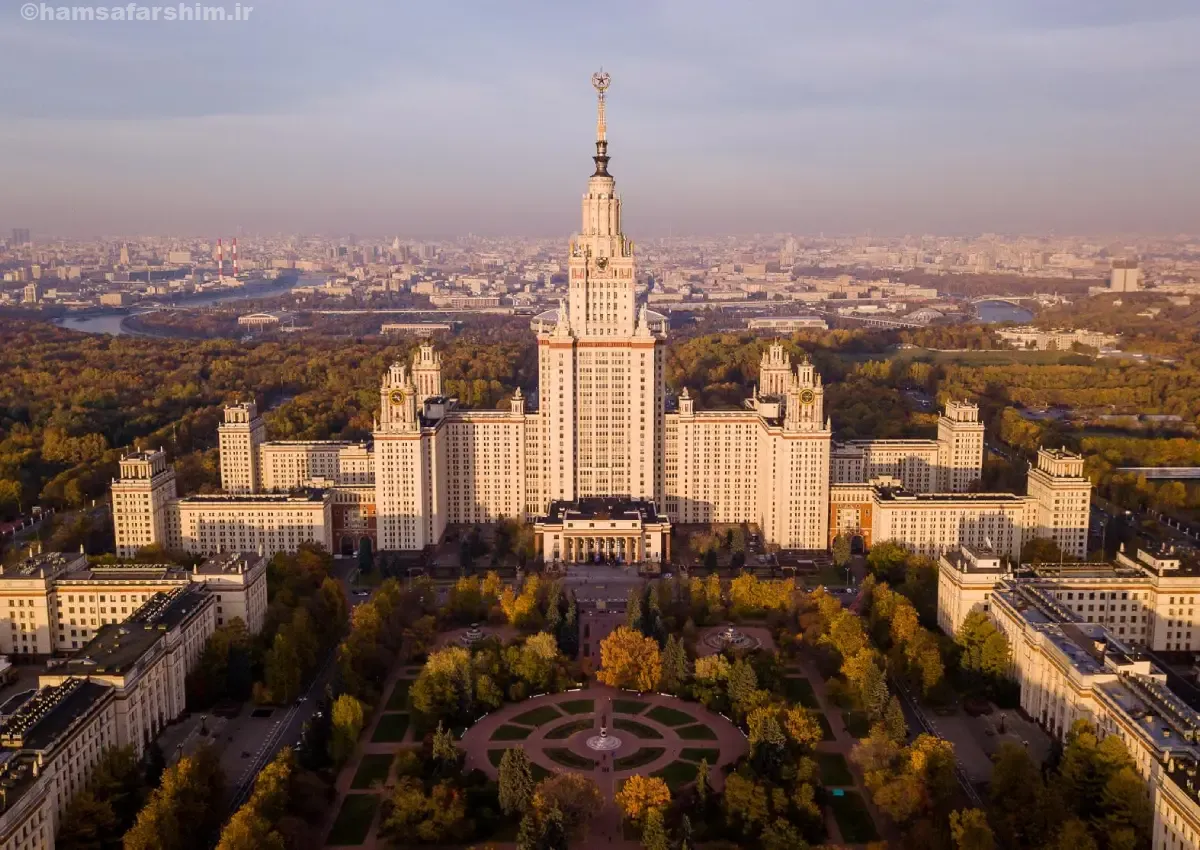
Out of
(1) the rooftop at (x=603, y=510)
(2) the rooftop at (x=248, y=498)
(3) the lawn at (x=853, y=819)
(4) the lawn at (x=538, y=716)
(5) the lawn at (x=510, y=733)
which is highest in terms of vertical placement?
(2) the rooftop at (x=248, y=498)

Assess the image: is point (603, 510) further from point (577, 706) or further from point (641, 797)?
point (641, 797)

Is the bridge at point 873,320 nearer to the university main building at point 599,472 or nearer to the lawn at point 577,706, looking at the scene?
the university main building at point 599,472

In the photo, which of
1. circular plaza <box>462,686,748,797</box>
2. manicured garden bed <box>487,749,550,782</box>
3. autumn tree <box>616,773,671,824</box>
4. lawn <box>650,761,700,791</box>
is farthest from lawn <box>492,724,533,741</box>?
autumn tree <box>616,773,671,824</box>

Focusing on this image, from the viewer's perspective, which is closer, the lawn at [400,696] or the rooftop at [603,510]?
the lawn at [400,696]

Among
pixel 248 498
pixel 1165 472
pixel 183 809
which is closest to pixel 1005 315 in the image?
pixel 1165 472

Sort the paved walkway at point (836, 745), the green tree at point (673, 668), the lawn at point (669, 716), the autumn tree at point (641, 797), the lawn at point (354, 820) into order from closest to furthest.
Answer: the autumn tree at point (641, 797) < the lawn at point (354, 820) < the paved walkway at point (836, 745) < the lawn at point (669, 716) < the green tree at point (673, 668)

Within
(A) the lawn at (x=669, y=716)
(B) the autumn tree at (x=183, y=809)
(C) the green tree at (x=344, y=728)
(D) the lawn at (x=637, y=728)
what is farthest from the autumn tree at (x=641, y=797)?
(B) the autumn tree at (x=183, y=809)

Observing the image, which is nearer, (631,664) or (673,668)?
(673,668)
